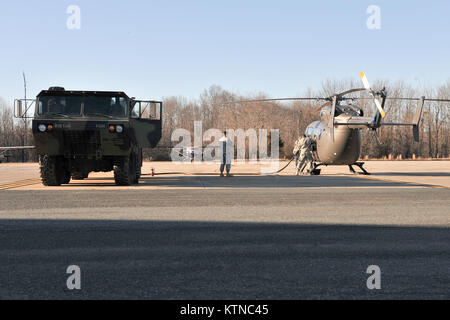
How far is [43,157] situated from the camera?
641 inches

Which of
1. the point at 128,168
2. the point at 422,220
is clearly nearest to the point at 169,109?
the point at 128,168

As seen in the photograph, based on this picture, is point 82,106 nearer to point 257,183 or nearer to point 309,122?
point 257,183

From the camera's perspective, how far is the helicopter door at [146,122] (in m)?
16.5

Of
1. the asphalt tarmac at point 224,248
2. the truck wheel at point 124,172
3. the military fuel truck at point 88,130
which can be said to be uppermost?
the military fuel truck at point 88,130

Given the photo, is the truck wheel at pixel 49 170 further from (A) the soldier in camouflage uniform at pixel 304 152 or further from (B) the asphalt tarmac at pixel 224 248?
(A) the soldier in camouflage uniform at pixel 304 152

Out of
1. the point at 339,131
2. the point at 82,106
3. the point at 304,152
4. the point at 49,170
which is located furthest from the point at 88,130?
the point at 339,131

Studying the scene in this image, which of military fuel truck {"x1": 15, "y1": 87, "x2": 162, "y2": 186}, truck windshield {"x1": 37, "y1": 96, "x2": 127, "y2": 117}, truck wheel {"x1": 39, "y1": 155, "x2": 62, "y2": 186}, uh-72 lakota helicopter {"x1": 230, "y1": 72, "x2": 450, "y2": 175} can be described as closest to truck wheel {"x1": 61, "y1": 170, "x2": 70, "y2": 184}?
military fuel truck {"x1": 15, "y1": 87, "x2": 162, "y2": 186}

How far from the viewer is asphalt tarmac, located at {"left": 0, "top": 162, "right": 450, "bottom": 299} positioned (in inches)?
172

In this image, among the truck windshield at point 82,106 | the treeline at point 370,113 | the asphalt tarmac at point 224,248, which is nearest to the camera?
the asphalt tarmac at point 224,248

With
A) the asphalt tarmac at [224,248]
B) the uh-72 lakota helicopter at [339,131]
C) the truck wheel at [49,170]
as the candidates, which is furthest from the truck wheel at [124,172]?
the uh-72 lakota helicopter at [339,131]

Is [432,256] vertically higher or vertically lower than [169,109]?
lower

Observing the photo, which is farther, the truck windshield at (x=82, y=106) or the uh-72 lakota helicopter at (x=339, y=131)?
the uh-72 lakota helicopter at (x=339, y=131)

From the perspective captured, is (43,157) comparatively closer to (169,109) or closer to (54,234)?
(54,234)
